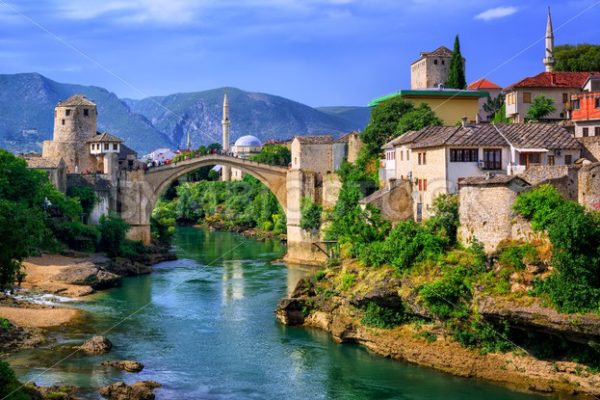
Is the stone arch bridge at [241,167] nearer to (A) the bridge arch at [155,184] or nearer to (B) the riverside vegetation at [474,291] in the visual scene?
(A) the bridge arch at [155,184]

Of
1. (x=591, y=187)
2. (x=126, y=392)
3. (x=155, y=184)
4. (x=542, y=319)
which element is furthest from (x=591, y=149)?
(x=155, y=184)

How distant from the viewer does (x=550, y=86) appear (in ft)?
162

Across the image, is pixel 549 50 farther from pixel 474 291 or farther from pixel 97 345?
pixel 97 345

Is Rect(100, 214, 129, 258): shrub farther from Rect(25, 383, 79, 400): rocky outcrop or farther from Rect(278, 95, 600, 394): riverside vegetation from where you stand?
Rect(25, 383, 79, 400): rocky outcrop

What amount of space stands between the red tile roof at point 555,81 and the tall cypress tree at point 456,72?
725 cm

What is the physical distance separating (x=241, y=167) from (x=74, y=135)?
12042 millimetres

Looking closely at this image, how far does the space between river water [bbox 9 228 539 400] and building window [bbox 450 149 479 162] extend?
32.3ft

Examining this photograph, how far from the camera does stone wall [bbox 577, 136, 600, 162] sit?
37.2 metres

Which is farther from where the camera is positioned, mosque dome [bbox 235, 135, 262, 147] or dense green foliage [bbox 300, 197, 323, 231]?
mosque dome [bbox 235, 135, 262, 147]

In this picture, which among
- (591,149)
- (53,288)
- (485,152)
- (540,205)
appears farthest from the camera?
(53,288)

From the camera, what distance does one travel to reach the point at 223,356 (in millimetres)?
30969

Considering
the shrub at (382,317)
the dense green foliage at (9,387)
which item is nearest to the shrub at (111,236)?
the shrub at (382,317)

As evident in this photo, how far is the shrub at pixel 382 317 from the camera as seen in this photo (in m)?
31.7

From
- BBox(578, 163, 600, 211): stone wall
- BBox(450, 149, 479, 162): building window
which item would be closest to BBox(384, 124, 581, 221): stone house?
BBox(450, 149, 479, 162): building window
